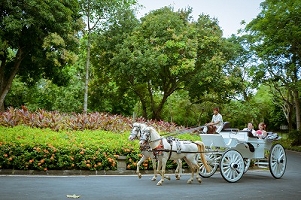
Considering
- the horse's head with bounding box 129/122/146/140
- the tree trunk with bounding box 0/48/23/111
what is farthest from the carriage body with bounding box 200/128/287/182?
the tree trunk with bounding box 0/48/23/111

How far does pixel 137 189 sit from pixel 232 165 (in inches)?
119

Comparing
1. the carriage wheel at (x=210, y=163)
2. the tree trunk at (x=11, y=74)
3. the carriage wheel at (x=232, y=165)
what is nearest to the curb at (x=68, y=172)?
the carriage wheel at (x=210, y=163)

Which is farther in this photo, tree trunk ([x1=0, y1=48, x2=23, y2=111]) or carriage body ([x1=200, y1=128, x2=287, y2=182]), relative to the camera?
tree trunk ([x1=0, y1=48, x2=23, y2=111])

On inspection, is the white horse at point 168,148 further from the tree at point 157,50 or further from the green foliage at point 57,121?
the tree at point 157,50

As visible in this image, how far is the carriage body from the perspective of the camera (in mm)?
10750

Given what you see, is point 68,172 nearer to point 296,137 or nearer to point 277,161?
point 277,161

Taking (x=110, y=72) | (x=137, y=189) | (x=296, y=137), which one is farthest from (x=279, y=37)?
(x=137, y=189)

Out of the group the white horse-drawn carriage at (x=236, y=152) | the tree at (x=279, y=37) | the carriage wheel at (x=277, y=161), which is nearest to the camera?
the white horse-drawn carriage at (x=236, y=152)

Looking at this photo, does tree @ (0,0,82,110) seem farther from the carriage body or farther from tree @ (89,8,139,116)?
the carriage body

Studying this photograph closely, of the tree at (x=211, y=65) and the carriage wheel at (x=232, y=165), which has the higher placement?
the tree at (x=211, y=65)

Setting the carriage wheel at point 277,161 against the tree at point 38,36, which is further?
the tree at point 38,36

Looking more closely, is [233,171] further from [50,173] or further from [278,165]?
[50,173]

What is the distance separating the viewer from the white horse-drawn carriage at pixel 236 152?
1075cm

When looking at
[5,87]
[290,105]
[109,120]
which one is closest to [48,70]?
[5,87]
